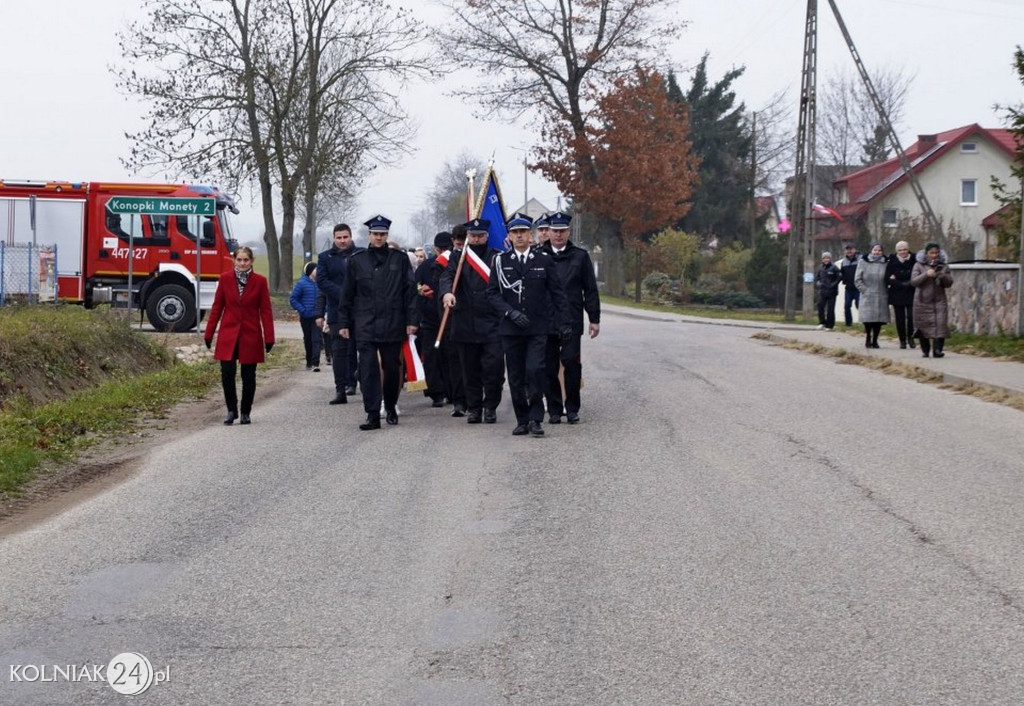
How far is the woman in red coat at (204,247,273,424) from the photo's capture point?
13.1 m

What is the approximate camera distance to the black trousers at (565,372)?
12609mm

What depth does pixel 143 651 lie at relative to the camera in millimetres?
5453

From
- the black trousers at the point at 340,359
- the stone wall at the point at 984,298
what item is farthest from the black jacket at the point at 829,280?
the black trousers at the point at 340,359

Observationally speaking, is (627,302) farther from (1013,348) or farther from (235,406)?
(235,406)

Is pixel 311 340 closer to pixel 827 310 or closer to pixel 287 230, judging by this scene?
pixel 827 310

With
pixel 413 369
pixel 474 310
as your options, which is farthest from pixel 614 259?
pixel 474 310

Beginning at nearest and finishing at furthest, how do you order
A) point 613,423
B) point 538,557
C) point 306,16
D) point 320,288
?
point 538,557
point 613,423
point 320,288
point 306,16

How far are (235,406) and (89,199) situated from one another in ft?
57.3

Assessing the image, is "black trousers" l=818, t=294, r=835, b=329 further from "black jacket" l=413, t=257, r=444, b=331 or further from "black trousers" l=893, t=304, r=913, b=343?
→ "black jacket" l=413, t=257, r=444, b=331

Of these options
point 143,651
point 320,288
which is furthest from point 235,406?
point 143,651

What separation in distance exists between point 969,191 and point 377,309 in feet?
205

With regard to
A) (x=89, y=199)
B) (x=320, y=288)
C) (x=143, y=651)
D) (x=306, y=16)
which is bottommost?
(x=143, y=651)

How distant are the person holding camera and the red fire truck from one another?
47.7 feet

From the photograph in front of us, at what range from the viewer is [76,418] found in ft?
42.5
